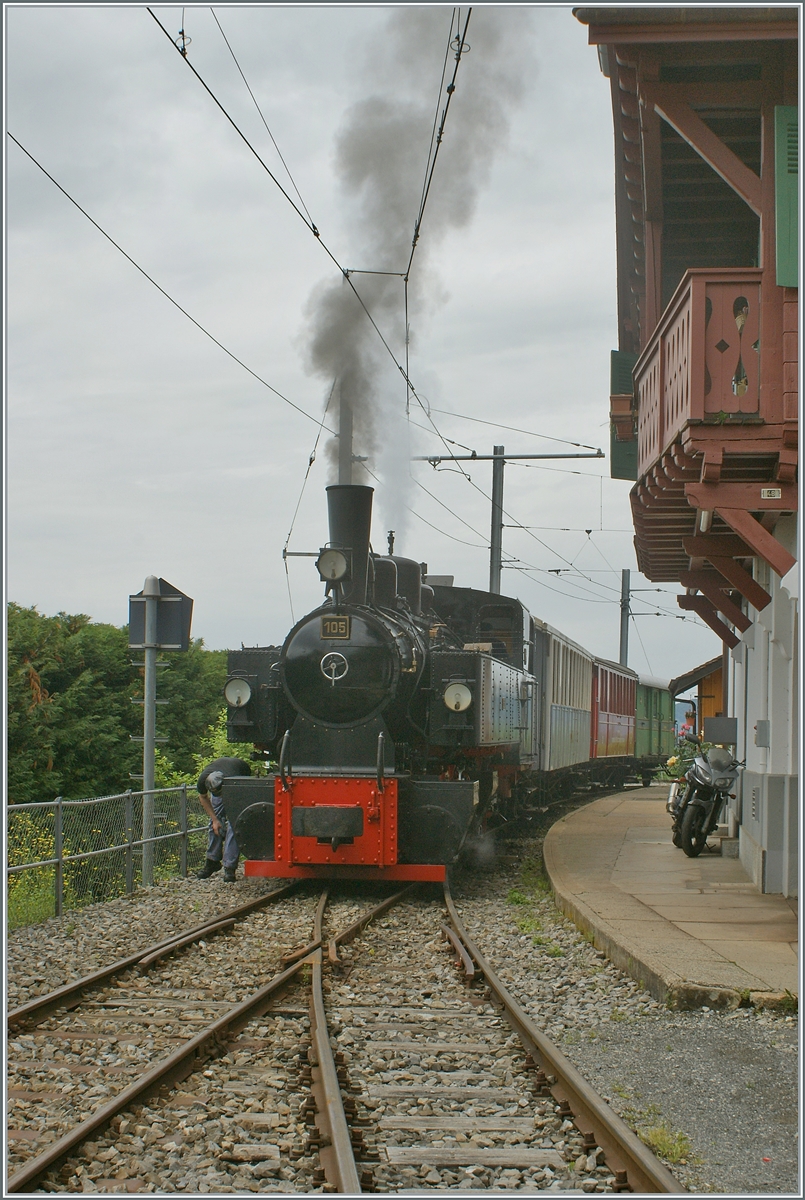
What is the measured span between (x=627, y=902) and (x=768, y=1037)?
3287mm

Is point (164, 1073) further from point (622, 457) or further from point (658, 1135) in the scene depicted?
point (622, 457)

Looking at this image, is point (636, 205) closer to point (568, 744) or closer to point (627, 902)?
point (627, 902)

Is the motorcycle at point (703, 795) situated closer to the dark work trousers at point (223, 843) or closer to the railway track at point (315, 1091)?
the dark work trousers at point (223, 843)

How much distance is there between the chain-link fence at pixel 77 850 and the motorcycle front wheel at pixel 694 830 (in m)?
5.01

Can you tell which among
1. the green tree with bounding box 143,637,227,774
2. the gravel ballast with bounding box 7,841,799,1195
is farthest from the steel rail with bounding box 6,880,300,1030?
the green tree with bounding box 143,637,227,774

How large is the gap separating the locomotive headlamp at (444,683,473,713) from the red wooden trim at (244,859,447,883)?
1354mm

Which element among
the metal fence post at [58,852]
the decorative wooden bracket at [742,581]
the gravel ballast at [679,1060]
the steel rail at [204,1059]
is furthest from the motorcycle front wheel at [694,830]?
the metal fence post at [58,852]

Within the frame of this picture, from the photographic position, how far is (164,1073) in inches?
175

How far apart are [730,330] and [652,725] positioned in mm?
26871

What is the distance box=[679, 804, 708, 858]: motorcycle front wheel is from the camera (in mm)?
11273

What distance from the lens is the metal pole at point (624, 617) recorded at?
121 ft

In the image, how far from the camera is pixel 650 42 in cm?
739

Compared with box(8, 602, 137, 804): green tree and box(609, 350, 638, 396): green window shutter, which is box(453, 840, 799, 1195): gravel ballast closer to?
box(609, 350, 638, 396): green window shutter

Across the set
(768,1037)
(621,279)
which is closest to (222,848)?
(768,1037)
